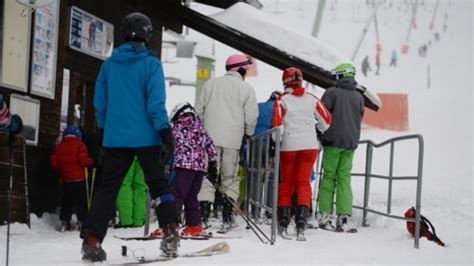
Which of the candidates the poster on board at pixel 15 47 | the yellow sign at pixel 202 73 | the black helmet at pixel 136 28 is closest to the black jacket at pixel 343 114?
the poster on board at pixel 15 47

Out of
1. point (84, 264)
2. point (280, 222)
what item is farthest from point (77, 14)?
point (84, 264)

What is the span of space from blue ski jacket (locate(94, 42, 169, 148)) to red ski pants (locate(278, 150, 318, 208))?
253 cm

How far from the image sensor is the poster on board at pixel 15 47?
741cm

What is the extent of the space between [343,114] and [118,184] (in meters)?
3.68

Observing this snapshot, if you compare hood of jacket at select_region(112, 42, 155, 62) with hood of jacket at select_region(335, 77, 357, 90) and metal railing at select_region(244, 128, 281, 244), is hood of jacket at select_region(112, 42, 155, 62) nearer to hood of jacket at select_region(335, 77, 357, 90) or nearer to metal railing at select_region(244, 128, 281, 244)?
metal railing at select_region(244, 128, 281, 244)

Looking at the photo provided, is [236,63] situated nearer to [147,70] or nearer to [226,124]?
[226,124]

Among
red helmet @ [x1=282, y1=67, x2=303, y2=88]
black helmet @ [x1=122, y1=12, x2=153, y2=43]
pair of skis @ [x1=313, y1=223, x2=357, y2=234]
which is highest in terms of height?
black helmet @ [x1=122, y1=12, x2=153, y2=43]

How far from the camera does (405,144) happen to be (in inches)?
984

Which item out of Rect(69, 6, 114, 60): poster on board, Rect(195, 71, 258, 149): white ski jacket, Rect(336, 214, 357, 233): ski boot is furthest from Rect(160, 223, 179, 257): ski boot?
Rect(69, 6, 114, 60): poster on board

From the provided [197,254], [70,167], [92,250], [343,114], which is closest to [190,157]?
[70,167]

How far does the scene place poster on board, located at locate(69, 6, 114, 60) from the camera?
355 inches

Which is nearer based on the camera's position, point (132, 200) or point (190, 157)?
Result: point (190, 157)

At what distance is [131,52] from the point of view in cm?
518

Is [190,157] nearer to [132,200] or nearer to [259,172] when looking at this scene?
[259,172]
